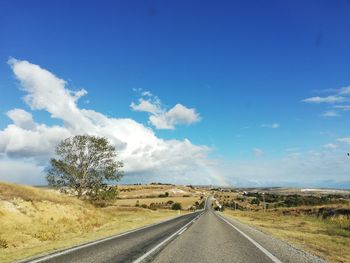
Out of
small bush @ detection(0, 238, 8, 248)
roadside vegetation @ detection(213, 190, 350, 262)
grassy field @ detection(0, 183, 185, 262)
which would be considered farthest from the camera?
grassy field @ detection(0, 183, 185, 262)

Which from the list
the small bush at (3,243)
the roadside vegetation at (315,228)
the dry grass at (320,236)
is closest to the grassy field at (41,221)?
the small bush at (3,243)

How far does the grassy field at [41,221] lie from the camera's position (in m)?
18.7

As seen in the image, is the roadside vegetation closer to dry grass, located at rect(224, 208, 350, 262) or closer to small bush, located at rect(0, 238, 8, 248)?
dry grass, located at rect(224, 208, 350, 262)

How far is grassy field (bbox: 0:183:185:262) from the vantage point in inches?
738

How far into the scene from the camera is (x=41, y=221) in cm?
2511

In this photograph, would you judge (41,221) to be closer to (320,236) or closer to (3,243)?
(3,243)

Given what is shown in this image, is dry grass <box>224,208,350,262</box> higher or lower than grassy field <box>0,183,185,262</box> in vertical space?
lower

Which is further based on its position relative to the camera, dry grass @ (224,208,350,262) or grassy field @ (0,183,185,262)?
grassy field @ (0,183,185,262)

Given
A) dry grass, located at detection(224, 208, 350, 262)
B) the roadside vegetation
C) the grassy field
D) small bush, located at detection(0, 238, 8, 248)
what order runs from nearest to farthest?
dry grass, located at detection(224, 208, 350, 262) → the roadside vegetation → small bush, located at detection(0, 238, 8, 248) → the grassy field

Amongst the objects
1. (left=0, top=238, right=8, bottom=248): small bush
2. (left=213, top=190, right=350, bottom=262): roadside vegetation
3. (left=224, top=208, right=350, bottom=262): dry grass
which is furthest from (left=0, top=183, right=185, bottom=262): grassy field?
(left=213, top=190, right=350, bottom=262): roadside vegetation

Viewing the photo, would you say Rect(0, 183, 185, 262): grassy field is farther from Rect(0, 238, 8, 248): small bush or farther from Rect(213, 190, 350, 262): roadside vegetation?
Rect(213, 190, 350, 262): roadside vegetation

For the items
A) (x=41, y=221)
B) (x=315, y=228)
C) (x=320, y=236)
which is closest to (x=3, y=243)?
(x=41, y=221)

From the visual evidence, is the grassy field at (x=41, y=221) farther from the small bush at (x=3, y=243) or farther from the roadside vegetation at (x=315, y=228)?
the roadside vegetation at (x=315, y=228)

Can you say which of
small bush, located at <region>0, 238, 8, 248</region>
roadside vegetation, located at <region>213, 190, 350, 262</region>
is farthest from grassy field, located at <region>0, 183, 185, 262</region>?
roadside vegetation, located at <region>213, 190, 350, 262</region>
